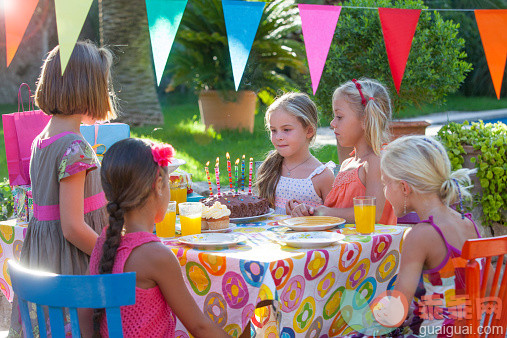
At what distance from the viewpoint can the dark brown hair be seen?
2.17 metres

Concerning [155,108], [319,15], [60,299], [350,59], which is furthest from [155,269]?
Answer: [155,108]

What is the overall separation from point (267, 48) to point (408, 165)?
8.66 m

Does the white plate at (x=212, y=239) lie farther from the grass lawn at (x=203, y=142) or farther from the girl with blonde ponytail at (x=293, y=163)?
the grass lawn at (x=203, y=142)

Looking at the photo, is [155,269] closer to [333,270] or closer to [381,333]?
[333,270]

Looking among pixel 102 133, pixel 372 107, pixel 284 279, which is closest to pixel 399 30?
pixel 372 107

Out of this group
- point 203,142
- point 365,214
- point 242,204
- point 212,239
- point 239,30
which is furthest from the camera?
point 203,142

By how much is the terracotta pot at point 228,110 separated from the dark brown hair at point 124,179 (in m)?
8.93

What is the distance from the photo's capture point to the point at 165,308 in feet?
7.30

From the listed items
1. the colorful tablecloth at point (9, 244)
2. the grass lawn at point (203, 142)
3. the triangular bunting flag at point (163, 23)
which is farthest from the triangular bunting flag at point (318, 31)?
the grass lawn at point (203, 142)

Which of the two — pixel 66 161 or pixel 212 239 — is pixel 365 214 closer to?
pixel 212 239

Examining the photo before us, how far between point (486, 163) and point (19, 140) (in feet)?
12.3

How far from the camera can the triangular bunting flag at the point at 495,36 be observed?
3963mm

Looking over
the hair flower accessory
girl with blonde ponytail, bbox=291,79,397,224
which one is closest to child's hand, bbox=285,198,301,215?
girl with blonde ponytail, bbox=291,79,397,224

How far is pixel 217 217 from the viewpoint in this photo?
2.96m
